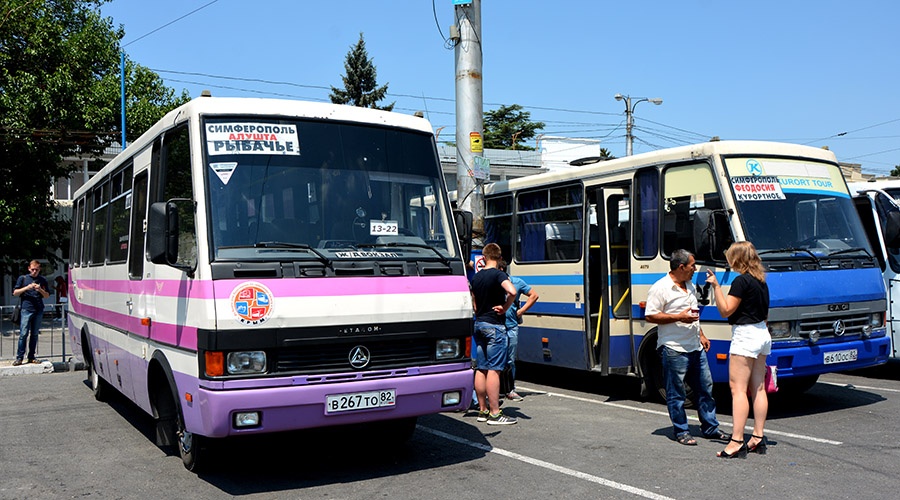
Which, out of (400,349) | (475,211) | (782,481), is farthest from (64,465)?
(475,211)

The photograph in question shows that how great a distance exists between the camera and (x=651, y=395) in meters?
10.2

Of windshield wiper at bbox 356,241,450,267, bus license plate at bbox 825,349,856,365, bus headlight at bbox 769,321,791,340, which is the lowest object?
bus license plate at bbox 825,349,856,365

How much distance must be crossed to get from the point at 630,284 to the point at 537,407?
1900 millimetres

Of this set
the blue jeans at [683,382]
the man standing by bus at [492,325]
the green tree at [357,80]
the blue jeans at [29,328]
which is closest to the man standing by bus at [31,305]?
the blue jeans at [29,328]

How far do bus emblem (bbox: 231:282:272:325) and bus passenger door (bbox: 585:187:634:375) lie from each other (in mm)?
5556

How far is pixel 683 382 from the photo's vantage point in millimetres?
7887

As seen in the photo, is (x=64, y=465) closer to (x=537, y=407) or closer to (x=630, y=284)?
(x=537, y=407)

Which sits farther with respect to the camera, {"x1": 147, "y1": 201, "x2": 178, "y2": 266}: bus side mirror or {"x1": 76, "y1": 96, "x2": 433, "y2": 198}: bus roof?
{"x1": 76, "y1": 96, "x2": 433, "y2": 198}: bus roof

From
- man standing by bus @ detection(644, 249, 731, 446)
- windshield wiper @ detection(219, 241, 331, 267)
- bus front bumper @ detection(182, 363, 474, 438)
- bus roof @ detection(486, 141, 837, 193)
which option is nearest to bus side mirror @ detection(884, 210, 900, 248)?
bus roof @ detection(486, 141, 837, 193)

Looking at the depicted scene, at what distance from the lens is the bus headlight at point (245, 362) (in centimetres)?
598

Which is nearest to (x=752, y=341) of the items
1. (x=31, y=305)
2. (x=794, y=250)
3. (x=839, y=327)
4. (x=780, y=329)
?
(x=780, y=329)

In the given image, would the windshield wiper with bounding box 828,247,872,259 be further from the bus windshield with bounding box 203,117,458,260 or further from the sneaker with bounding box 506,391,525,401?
the bus windshield with bounding box 203,117,458,260

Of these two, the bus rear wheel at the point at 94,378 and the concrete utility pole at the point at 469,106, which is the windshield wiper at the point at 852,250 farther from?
the bus rear wheel at the point at 94,378

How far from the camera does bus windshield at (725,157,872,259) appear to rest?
9062mm
